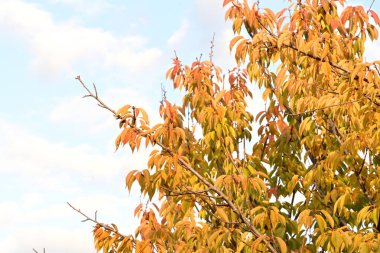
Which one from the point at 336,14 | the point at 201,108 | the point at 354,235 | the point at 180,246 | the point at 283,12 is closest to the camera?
the point at 354,235

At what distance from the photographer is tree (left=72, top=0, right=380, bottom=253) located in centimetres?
601

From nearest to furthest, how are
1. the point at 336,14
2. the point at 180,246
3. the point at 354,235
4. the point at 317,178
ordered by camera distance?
the point at 354,235, the point at 180,246, the point at 317,178, the point at 336,14

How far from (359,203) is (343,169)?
667 mm

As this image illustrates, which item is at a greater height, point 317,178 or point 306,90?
point 306,90

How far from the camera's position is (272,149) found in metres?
8.06

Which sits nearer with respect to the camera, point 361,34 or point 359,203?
point 359,203

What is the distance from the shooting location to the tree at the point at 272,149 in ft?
19.7

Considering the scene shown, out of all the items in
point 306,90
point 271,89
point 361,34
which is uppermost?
point 361,34

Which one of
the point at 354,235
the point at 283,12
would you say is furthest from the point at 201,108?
the point at 354,235

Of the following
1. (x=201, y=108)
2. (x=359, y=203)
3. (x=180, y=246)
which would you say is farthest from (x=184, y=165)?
(x=359, y=203)

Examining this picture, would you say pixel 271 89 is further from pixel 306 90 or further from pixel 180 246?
pixel 180 246

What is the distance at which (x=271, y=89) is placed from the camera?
8367 millimetres

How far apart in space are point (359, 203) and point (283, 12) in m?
2.61

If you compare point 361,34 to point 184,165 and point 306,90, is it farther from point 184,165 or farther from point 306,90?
point 184,165
